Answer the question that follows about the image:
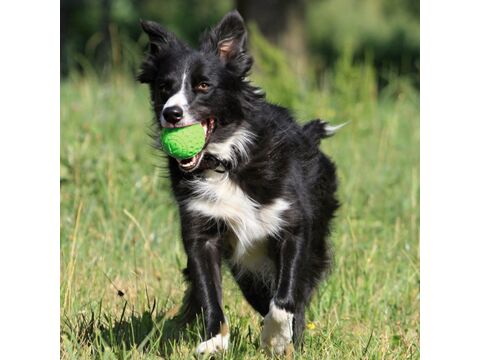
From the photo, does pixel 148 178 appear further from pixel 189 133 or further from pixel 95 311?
pixel 189 133

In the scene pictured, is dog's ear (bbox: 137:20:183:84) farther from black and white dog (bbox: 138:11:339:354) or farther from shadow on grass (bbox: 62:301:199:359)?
shadow on grass (bbox: 62:301:199:359)

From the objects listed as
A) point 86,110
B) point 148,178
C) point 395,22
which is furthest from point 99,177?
point 395,22

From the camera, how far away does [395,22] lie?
1173 inches

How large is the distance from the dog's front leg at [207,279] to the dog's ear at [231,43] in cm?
93

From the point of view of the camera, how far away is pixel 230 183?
4.62 meters

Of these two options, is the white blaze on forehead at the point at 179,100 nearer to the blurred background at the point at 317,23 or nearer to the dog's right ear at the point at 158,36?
the dog's right ear at the point at 158,36

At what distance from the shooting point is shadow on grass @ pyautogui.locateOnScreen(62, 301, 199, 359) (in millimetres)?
4363

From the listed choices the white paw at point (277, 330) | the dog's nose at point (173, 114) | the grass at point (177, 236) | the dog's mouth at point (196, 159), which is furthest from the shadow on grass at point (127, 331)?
the dog's nose at point (173, 114)

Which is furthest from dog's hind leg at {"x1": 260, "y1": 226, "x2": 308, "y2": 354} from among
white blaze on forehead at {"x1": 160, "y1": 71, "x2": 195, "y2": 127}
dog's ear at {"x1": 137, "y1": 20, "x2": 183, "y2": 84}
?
dog's ear at {"x1": 137, "y1": 20, "x2": 183, "y2": 84}

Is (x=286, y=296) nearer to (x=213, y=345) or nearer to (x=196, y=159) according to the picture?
(x=213, y=345)

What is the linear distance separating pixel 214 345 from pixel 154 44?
1.76 meters

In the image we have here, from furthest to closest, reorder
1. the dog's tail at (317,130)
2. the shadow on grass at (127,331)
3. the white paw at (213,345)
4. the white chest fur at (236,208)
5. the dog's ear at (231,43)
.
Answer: the dog's tail at (317,130) → the dog's ear at (231,43) → the white chest fur at (236,208) → the shadow on grass at (127,331) → the white paw at (213,345)

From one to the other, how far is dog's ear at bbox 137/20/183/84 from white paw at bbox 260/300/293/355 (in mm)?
1483

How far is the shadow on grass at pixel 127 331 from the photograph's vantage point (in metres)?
4.36
